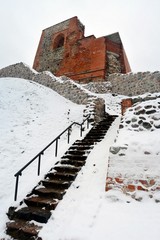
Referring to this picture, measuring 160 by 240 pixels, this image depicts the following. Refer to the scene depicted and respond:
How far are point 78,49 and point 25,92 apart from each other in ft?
35.9

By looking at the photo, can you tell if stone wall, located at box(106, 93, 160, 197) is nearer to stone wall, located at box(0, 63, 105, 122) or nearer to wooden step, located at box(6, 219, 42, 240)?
wooden step, located at box(6, 219, 42, 240)

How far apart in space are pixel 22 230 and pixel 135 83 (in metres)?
12.6

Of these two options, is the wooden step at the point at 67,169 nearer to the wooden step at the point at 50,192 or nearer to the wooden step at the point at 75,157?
the wooden step at the point at 75,157

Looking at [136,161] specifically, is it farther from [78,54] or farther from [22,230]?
[78,54]

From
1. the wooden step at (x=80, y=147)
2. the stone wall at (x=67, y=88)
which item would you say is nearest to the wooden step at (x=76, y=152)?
the wooden step at (x=80, y=147)

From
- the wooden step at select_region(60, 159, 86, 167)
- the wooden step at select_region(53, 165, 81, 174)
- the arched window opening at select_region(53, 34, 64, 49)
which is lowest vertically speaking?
the wooden step at select_region(53, 165, 81, 174)

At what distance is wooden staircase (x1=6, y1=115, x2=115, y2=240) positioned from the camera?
3.50 metres

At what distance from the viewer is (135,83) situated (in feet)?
46.1

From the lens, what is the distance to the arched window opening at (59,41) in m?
24.4

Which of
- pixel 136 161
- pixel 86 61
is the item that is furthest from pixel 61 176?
pixel 86 61

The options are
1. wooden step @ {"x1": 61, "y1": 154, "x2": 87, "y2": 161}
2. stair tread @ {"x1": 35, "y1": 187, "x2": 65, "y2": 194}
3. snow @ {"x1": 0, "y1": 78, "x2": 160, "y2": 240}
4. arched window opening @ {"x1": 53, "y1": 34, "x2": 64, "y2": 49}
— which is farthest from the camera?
arched window opening @ {"x1": 53, "y1": 34, "x2": 64, "y2": 49}

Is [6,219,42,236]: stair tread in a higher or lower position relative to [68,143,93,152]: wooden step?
lower

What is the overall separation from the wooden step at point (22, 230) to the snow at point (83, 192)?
0.18 metres

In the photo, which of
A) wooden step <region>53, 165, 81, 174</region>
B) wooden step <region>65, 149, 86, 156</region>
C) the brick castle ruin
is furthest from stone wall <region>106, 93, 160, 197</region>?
the brick castle ruin
